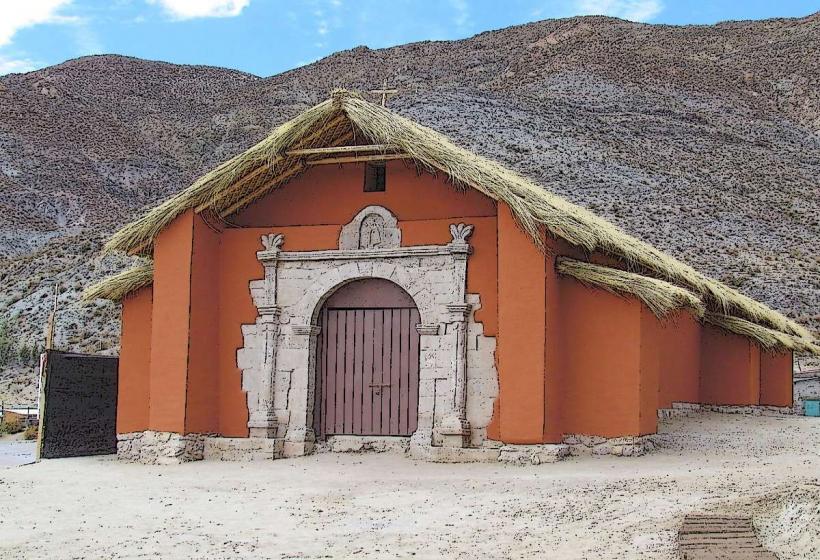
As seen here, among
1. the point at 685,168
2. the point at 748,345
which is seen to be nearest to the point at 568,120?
the point at 685,168

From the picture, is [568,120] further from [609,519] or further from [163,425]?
[609,519]

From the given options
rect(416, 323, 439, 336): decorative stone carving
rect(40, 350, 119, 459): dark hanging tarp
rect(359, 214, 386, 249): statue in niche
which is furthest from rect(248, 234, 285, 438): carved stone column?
rect(40, 350, 119, 459): dark hanging tarp

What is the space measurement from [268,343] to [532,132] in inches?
1224

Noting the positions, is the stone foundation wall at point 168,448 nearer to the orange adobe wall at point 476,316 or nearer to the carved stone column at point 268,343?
the orange adobe wall at point 476,316

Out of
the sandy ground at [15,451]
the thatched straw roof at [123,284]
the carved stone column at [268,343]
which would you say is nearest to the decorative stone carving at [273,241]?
the carved stone column at [268,343]

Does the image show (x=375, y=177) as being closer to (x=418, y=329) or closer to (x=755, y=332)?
(x=418, y=329)

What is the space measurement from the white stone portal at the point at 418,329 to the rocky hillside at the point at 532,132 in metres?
17.6

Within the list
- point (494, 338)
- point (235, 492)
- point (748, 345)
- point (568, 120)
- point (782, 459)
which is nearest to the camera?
point (235, 492)

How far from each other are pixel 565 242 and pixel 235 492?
17.3ft

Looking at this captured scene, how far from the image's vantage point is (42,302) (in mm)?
33344

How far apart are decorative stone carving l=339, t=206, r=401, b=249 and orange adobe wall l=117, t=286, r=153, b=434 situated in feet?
10.0

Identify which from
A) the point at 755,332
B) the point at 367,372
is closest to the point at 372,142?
the point at 367,372

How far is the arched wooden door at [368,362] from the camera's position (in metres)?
13.0

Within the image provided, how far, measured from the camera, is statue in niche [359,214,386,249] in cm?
1314
